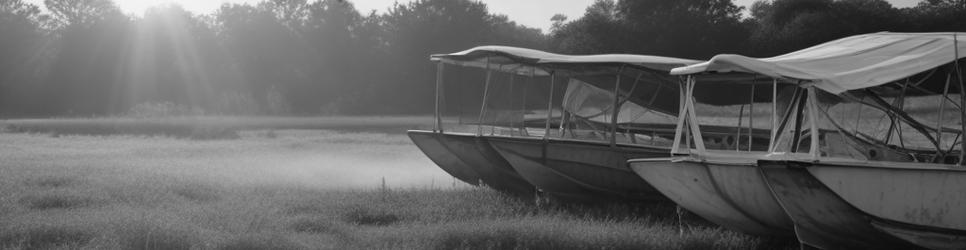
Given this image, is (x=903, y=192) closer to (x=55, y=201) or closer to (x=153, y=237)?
(x=153, y=237)

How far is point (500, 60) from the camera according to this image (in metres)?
14.8

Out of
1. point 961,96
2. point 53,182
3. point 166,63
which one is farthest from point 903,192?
point 166,63

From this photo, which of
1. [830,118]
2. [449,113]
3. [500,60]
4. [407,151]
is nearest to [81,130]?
[407,151]

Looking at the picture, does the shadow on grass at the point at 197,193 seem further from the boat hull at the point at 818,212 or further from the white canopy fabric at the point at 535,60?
the boat hull at the point at 818,212

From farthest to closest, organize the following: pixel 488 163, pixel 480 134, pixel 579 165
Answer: pixel 488 163, pixel 480 134, pixel 579 165

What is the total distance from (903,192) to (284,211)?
678cm

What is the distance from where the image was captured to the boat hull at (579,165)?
45.3ft

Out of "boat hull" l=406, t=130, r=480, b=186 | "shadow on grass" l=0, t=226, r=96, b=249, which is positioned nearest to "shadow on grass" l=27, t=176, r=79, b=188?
"shadow on grass" l=0, t=226, r=96, b=249

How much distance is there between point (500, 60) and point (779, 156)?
5431mm

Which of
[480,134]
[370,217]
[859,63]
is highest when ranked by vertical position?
[859,63]

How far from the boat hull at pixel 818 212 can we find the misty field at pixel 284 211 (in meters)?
1.19

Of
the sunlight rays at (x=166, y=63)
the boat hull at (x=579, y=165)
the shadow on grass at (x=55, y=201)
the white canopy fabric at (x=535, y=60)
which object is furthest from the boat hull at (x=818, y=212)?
the sunlight rays at (x=166, y=63)

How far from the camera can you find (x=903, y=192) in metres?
9.41

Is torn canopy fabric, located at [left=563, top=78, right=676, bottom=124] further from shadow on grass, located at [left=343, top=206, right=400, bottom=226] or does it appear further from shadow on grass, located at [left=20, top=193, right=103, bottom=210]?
shadow on grass, located at [left=20, top=193, right=103, bottom=210]
